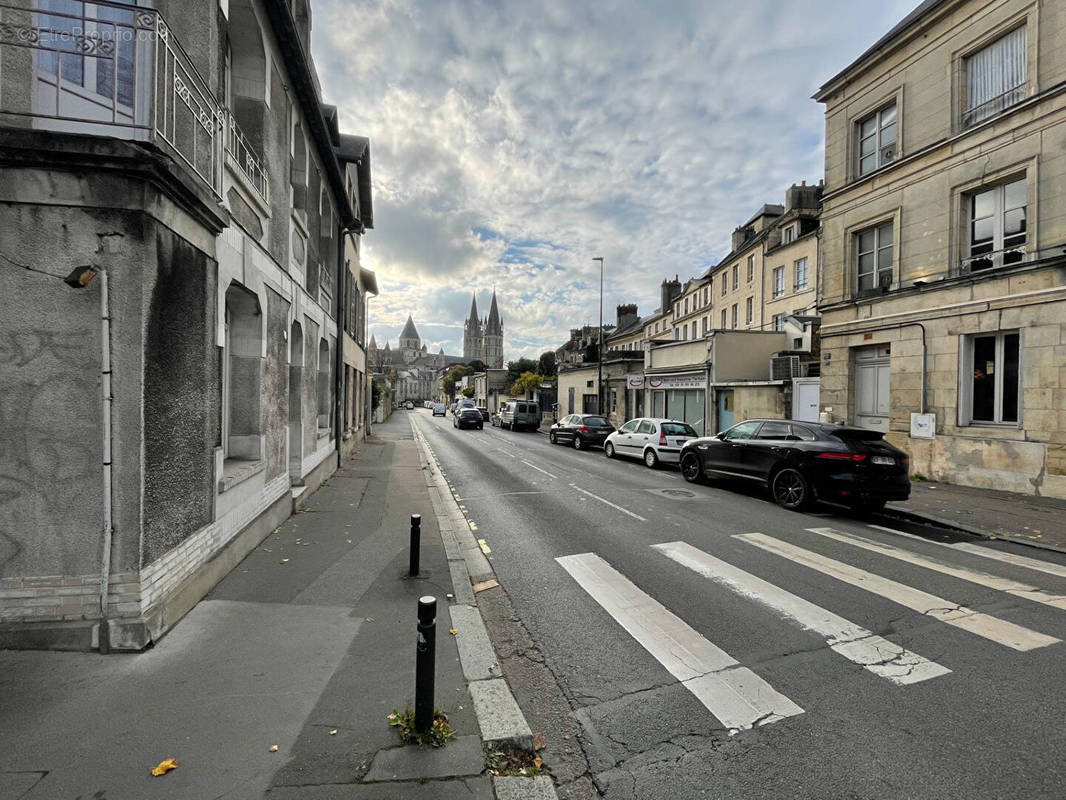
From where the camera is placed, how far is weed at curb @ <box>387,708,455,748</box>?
2859 millimetres

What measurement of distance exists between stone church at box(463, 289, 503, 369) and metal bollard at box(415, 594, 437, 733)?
147m

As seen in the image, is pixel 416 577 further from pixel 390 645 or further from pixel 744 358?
pixel 744 358

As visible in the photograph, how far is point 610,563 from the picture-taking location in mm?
6297

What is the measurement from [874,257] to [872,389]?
149 inches

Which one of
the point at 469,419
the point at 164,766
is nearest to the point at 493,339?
the point at 469,419

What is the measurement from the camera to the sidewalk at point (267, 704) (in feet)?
8.34

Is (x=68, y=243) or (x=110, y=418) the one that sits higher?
(x=68, y=243)

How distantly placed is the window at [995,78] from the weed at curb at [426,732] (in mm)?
15724

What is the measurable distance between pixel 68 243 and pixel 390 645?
374 centimetres

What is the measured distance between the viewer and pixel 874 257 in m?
14.6

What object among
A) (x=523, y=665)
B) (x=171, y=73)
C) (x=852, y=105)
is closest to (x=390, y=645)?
(x=523, y=665)

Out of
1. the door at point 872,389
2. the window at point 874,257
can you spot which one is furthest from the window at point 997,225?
the door at point 872,389

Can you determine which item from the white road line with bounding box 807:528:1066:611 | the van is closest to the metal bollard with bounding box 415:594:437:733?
the white road line with bounding box 807:528:1066:611

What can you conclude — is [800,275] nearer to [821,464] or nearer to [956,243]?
[956,243]
